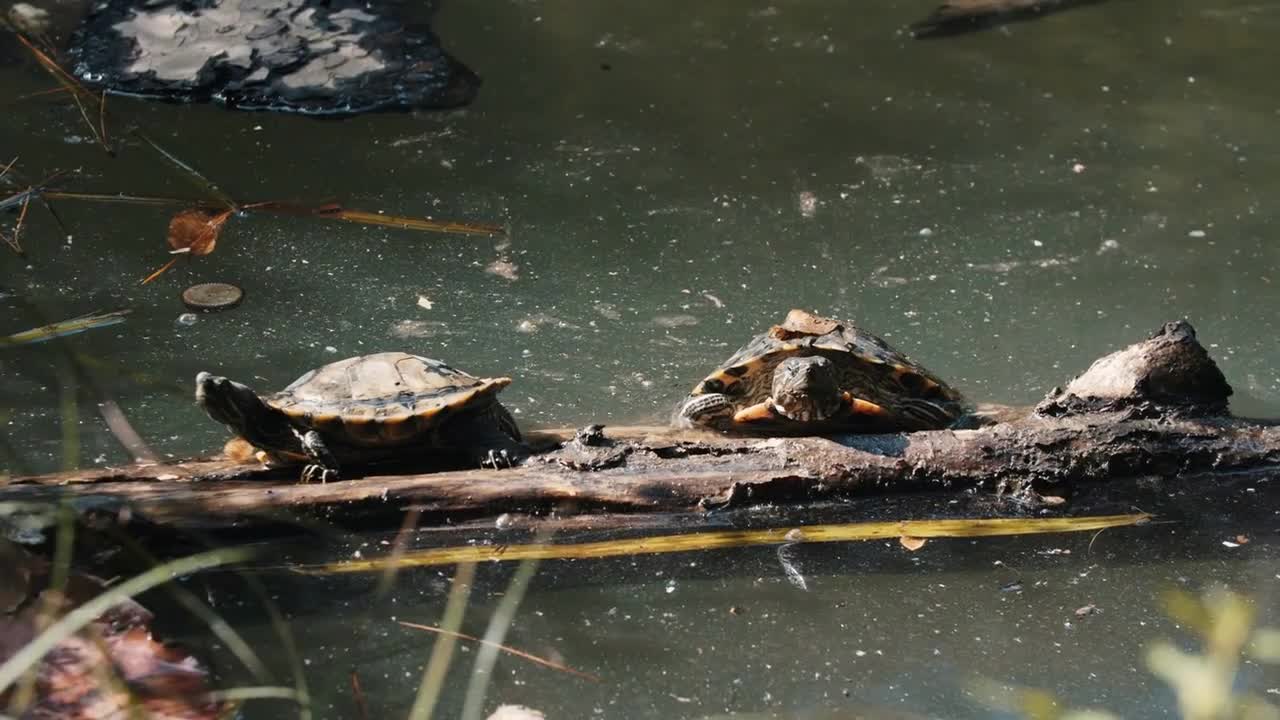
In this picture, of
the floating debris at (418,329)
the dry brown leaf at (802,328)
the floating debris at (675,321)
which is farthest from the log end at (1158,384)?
the floating debris at (418,329)

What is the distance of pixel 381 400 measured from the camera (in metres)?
3.28

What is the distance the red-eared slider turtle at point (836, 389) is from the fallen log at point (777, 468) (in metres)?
0.23

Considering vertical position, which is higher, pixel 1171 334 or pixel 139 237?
pixel 1171 334

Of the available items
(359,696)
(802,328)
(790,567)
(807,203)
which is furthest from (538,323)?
(359,696)

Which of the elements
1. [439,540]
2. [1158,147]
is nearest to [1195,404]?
[439,540]

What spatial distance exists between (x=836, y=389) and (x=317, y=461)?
147cm

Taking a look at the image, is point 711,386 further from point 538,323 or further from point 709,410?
point 538,323

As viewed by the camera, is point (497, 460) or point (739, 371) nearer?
point (497, 460)

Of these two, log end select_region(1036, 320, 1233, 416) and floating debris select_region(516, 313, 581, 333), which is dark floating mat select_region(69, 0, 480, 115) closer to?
floating debris select_region(516, 313, 581, 333)

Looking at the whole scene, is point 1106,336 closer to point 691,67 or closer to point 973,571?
point 973,571

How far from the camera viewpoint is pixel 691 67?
6574 millimetres

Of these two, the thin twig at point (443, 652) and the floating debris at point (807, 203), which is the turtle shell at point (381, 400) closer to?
the thin twig at point (443, 652)

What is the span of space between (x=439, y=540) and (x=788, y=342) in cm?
135

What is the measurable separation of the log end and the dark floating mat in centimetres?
A: 366
